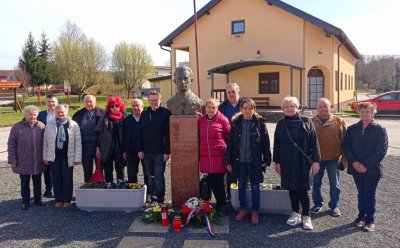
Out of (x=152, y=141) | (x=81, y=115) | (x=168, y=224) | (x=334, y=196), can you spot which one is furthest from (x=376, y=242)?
(x=81, y=115)

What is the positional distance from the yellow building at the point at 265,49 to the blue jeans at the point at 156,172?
12806 millimetres

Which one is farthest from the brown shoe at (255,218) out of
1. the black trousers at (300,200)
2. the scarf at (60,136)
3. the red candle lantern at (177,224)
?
the scarf at (60,136)

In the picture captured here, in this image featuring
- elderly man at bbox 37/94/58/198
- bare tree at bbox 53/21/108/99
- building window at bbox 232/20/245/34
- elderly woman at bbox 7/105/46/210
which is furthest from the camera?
bare tree at bbox 53/21/108/99

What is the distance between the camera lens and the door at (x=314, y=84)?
1981cm

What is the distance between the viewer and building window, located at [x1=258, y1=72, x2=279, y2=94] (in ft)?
64.6

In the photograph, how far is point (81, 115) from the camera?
5.66 metres

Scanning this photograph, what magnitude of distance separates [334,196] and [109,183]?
3317 millimetres

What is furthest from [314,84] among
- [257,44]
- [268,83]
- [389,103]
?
[389,103]

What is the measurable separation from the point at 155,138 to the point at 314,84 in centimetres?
1642

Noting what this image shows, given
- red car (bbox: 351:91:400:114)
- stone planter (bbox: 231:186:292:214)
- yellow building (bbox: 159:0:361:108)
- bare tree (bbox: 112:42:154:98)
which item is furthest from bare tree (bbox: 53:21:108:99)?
stone planter (bbox: 231:186:292:214)

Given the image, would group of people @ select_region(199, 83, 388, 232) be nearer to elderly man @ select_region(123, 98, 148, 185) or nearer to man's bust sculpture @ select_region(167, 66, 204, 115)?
man's bust sculpture @ select_region(167, 66, 204, 115)

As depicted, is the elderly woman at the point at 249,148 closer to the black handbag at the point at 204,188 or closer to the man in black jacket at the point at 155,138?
the black handbag at the point at 204,188

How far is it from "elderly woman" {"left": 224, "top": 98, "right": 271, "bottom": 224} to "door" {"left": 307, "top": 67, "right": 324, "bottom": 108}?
637 inches

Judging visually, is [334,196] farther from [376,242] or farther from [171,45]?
[171,45]
